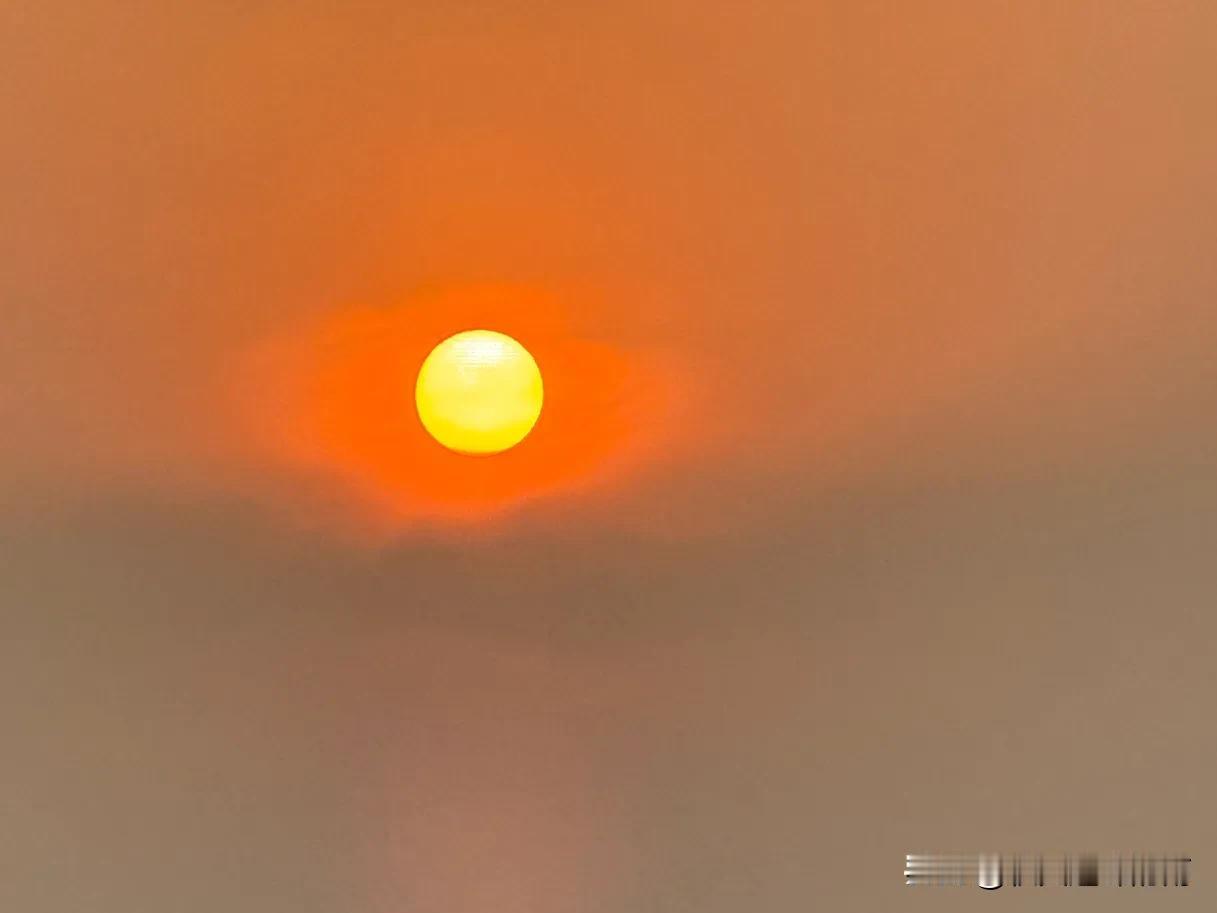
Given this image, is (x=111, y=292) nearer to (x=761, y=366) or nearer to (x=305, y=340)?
(x=305, y=340)

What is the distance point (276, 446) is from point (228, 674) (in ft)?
1.19

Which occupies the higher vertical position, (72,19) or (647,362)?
(72,19)

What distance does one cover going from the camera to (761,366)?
4.68 feet

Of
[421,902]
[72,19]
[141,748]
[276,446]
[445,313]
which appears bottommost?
[421,902]

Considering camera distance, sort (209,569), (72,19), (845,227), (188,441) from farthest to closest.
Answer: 1. (209,569)
2. (188,441)
3. (845,227)
4. (72,19)

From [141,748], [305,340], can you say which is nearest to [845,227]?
[305,340]

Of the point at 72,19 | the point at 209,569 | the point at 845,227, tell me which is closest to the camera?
the point at 72,19

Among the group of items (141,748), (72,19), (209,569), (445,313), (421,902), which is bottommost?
(421,902)

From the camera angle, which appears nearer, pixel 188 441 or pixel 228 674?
pixel 188 441

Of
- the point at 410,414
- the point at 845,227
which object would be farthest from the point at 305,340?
the point at 845,227

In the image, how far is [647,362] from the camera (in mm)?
1417

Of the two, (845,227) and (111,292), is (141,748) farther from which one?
(845,227)

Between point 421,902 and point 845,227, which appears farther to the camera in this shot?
point 421,902

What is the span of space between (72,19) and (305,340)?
0.40m
